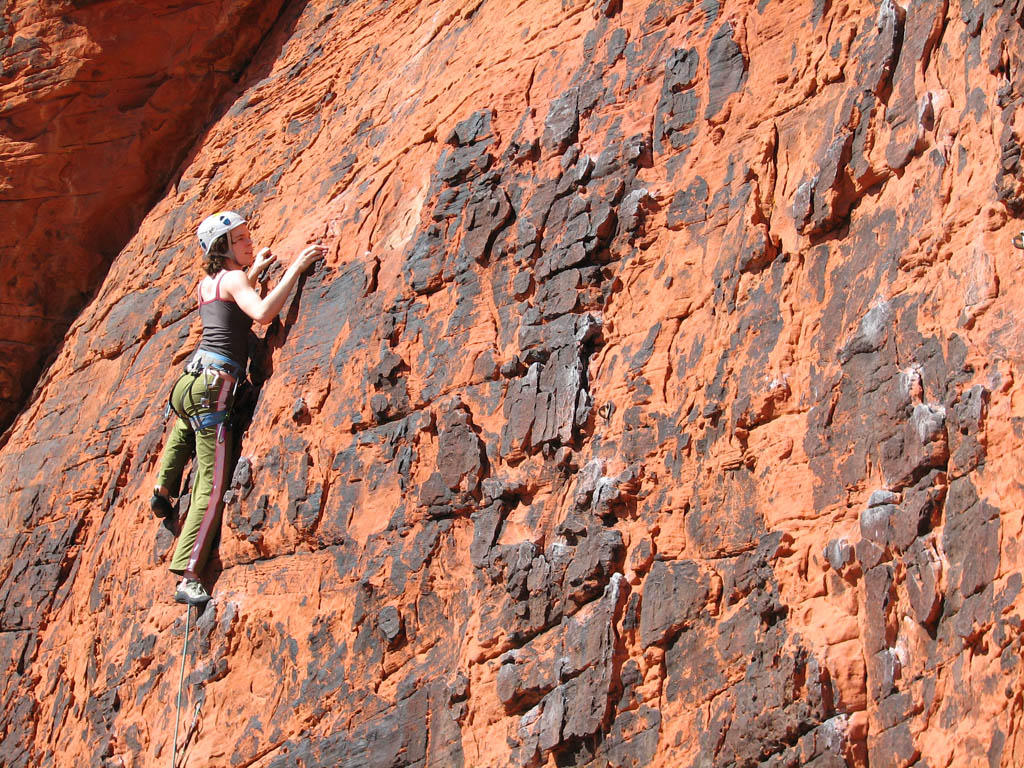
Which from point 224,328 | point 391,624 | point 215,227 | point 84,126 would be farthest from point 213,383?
point 84,126

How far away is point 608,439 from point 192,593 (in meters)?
2.57

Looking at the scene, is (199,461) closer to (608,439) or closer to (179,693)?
(179,693)

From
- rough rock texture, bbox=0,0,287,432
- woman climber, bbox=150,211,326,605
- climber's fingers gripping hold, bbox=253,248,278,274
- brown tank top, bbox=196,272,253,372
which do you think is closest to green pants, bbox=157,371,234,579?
woman climber, bbox=150,211,326,605

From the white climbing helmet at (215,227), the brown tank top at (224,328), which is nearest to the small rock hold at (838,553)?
the brown tank top at (224,328)

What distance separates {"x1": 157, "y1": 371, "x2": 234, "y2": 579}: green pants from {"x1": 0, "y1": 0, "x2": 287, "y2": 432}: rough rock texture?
3.13m

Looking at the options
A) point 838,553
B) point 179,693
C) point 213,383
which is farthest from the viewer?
point 213,383

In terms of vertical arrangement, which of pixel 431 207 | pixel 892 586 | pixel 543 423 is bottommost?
pixel 892 586

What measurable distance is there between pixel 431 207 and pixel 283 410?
4.54ft

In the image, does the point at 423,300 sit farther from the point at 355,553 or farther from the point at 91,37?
the point at 91,37

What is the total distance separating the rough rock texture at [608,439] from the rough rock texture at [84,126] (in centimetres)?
205

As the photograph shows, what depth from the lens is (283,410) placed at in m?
6.61

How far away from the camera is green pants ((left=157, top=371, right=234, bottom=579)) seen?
6.50 meters

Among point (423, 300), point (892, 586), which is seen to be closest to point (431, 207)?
point (423, 300)

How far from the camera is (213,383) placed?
674 centimetres
